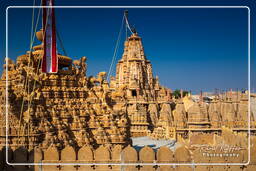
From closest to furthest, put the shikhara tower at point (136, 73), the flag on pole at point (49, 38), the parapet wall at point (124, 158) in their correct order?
the parapet wall at point (124, 158)
the flag on pole at point (49, 38)
the shikhara tower at point (136, 73)

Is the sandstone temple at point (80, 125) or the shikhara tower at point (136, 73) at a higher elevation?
the shikhara tower at point (136, 73)

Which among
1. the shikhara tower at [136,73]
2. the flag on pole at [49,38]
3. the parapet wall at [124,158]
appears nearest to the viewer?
the parapet wall at [124,158]

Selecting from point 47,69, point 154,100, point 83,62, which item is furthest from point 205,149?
point 154,100

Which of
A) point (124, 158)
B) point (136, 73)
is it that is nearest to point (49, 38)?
point (124, 158)

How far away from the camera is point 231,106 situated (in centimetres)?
3112

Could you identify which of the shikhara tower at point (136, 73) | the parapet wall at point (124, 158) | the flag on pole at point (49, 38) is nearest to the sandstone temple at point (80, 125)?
the parapet wall at point (124, 158)

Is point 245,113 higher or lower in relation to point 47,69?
lower

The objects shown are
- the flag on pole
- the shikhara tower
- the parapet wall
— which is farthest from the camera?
the shikhara tower

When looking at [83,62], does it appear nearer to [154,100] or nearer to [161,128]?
[161,128]

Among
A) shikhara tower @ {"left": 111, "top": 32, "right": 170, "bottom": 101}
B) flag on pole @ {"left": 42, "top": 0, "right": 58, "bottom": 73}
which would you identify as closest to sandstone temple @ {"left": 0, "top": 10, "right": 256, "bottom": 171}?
flag on pole @ {"left": 42, "top": 0, "right": 58, "bottom": 73}

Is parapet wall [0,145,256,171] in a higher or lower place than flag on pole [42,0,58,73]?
lower

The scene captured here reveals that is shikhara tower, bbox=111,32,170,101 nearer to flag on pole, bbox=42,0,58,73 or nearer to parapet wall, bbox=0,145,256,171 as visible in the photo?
flag on pole, bbox=42,0,58,73

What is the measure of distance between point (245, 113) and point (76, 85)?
19554mm

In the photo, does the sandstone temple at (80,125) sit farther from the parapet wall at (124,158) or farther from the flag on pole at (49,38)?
the flag on pole at (49,38)
